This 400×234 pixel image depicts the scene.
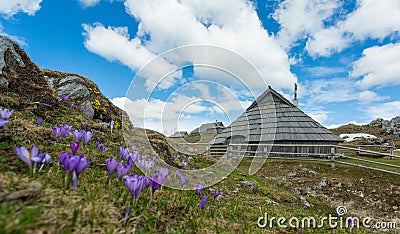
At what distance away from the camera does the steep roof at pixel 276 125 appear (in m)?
23.1

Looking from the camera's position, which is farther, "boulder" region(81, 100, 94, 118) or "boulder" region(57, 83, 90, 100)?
"boulder" region(57, 83, 90, 100)

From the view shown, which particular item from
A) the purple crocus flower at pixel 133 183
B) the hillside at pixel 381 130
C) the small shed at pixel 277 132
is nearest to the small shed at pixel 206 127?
the purple crocus flower at pixel 133 183

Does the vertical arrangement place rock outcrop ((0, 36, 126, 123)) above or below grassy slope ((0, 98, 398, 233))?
above

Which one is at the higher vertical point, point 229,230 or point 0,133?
point 0,133

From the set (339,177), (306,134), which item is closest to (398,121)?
(306,134)

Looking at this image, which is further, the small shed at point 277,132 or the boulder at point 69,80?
the small shed at point 277,132

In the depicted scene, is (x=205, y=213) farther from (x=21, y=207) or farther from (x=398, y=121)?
(x=398, y=121)

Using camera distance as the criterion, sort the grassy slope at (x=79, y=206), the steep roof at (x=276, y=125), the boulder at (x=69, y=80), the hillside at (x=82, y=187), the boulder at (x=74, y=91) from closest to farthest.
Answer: the grassy slope at (x=79, y=206) < the hillside at (x=82, y=187) < the boulder at (x=74, y=91) < the boulder at (x=69, y=80) < the steep roof at (x=276, y=125)

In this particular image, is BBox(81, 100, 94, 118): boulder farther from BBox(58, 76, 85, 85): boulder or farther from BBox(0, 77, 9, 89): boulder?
BBox(0, 77, 9, 89): boulder

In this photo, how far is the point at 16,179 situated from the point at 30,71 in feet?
21.4

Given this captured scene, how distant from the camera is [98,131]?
6766 mm

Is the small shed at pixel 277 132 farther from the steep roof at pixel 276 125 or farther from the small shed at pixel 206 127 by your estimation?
the small shed at pixel 206 127

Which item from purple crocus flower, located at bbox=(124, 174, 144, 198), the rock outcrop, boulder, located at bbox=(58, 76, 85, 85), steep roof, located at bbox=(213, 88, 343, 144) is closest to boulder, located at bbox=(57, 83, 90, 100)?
boulder, located at bbox=(58, 76, 85, 85)

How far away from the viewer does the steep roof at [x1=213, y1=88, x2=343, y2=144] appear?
23.1 m
